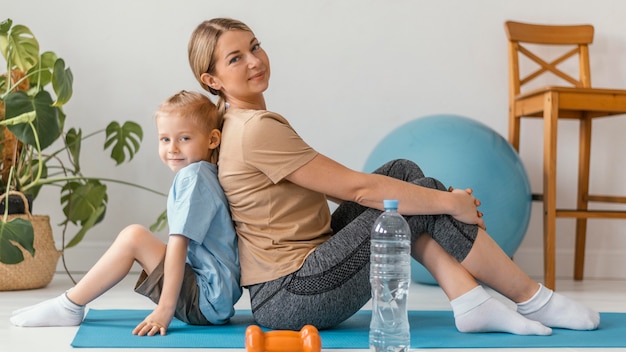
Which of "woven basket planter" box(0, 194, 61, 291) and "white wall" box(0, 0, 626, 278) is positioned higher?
"white wall" box(0, 0, 626, 278)

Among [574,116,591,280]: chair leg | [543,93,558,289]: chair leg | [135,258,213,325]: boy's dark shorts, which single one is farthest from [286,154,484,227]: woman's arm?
[574,116,591,280]: chair leg

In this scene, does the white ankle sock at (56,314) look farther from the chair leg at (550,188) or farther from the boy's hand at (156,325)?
the chair leg at (550,188)

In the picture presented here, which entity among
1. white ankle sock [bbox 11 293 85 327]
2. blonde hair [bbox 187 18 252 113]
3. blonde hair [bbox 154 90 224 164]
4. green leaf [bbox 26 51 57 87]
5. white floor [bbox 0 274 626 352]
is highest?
blonde hair [bbox 187 18 252 113]

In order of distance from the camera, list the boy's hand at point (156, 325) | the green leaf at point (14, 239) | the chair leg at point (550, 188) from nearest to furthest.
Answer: the boy's hand at point (156, 325), the green leaf at point (14, 239), the chair leg at point (550, 188)

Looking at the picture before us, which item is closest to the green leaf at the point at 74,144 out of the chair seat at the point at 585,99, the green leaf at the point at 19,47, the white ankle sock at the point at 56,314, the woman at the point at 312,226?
the green leaf at the point at 19,47

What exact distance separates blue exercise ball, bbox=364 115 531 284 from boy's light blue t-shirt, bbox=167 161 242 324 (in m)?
1.11

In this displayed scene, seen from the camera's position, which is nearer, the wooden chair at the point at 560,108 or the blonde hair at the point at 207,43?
the blonde hair at the point at 207,43

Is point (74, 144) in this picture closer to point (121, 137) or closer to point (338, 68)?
point (121, 137)

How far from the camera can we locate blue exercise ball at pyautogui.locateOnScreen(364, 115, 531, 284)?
2953mm

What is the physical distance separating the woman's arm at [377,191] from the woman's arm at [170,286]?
11.6 inches

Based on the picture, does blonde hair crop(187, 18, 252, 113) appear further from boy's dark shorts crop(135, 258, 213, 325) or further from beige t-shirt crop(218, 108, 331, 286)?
boy's dark shorts crop(135, 258, 213, 325)

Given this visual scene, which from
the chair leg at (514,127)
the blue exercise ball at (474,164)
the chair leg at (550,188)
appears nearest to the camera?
the blue exercise ball at (474,164)

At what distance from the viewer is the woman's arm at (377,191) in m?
1.86

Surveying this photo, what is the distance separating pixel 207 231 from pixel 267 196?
6.9 inches
